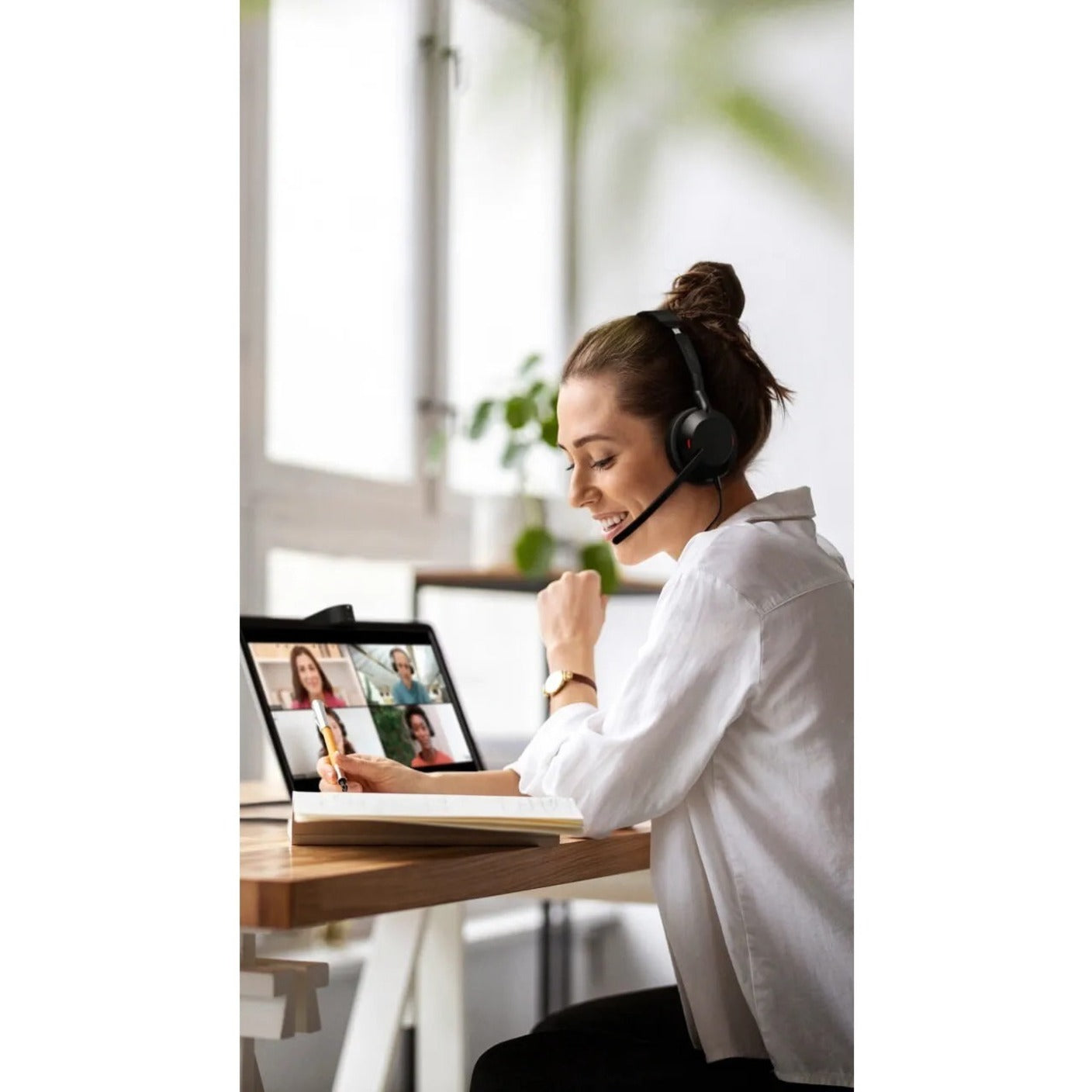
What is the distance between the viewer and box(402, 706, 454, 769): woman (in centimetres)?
146

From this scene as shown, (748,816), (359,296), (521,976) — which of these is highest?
(359,296)

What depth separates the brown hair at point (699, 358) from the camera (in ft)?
4.31

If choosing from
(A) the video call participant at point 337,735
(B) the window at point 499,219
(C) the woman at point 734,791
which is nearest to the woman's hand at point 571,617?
(C) the woman at point 734,791

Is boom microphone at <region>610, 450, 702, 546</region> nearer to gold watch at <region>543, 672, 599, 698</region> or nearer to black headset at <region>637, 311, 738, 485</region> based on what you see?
black headset at <region>637, 311, 738, 485</region>

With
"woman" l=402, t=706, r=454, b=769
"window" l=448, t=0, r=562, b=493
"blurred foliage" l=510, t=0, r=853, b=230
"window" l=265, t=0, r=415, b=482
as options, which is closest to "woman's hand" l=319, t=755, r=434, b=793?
"woman" l=402, t=706, r=454, b=769

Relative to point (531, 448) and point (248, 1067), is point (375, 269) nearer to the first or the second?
point (531, 448)

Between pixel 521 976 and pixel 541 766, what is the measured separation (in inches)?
69.4

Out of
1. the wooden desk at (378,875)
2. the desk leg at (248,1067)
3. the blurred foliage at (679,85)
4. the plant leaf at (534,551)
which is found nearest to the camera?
the wooden desk at (378,875)

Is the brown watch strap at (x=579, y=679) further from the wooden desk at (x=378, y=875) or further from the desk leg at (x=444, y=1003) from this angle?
the desk leg at (x=444, y=1003)

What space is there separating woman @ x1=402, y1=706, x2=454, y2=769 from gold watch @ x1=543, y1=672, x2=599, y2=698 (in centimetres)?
22

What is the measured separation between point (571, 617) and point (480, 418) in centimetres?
111
